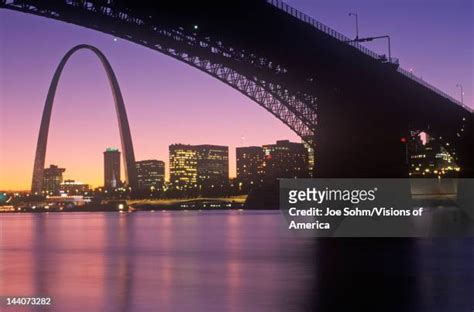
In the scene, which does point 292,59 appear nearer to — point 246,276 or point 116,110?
Answer: point 246,276

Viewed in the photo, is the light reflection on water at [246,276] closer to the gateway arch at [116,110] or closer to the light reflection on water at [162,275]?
the light reflection on water at [162,275]

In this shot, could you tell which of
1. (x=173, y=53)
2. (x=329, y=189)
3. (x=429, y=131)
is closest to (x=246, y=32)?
(x=173, y=53)

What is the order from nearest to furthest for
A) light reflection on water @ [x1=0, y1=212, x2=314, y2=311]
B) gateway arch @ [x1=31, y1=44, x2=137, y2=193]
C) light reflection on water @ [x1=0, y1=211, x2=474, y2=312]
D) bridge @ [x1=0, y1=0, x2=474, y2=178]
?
light reflection on water @ [x1=0, y1=211, x2=474, y2=312]
light reflection on water @ [x1=0, y1=212, x2=314, y2=311]
bridge @ [x1=0, y1=0, x2=474, y2=178]
gateway arch @ [x1=31, y1=44, x2=137, y2=193]

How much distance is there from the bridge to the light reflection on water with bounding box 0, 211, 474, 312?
1273cm

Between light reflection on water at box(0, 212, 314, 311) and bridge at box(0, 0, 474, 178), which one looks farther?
bridge at box(0, 0, 474, 178)

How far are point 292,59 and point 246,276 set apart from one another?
101 feet

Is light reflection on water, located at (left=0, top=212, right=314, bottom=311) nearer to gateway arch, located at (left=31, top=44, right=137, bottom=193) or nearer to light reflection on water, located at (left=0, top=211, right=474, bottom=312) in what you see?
light reflection on water, located at (left=0, top=211, right=474, bottom=312)

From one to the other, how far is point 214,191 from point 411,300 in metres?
137

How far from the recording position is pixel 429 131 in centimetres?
8175

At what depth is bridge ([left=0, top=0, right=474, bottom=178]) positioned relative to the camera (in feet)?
140

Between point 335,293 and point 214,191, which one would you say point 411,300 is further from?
point 214,191

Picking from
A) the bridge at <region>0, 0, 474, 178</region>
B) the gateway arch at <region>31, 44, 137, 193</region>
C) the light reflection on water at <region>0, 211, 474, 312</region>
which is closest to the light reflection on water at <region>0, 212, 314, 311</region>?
the light reflection on water at <region>0, 211, 474, 312</region>

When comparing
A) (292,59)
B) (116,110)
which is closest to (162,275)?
(292,59)

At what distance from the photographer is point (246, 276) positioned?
2148cm
